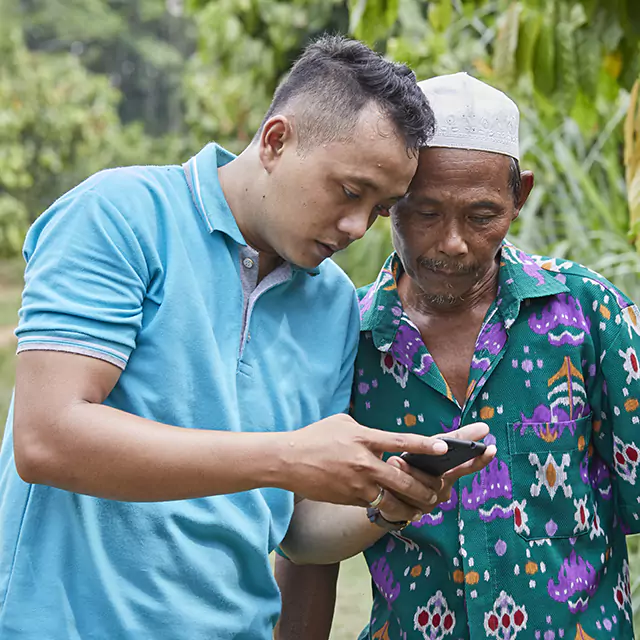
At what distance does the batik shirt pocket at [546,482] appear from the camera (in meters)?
2.23

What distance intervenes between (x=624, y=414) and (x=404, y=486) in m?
0.59

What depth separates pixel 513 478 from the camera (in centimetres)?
225

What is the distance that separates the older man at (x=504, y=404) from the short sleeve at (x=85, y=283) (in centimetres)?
68

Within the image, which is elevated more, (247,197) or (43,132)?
(247,197)

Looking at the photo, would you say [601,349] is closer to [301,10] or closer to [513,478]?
[513,478]

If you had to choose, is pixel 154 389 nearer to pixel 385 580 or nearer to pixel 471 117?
pixel 385 580

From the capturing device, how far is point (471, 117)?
7.36 feet

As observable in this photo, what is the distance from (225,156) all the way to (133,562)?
2.80 ft

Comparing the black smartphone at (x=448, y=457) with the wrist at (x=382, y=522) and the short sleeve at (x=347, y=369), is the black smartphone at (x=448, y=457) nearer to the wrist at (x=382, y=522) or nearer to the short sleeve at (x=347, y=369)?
the wrist at (x=382, y=522)

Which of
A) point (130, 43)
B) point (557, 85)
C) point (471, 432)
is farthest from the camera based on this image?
point (130, 43)

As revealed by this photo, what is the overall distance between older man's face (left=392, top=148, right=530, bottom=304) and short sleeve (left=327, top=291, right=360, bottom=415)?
196 millimetres

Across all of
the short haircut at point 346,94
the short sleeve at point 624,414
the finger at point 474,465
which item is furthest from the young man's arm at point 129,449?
the short sleeve at point 624,414

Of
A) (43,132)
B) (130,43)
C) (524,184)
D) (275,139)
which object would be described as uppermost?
(275,139)

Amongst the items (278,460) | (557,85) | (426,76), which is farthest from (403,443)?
(426,76)
